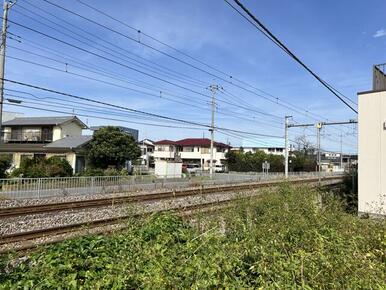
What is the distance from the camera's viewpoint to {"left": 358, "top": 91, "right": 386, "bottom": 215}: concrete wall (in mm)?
12508

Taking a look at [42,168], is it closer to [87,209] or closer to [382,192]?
[87,209]

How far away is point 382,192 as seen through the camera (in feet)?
40.9

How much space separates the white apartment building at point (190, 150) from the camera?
78375mm

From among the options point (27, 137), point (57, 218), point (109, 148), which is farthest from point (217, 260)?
point (27, 137)

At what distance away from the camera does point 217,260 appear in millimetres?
3594

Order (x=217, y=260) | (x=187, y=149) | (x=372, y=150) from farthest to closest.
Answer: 1. (x=187, y=149)
2. (x=372, y=150)
3. (x=217, y=260)

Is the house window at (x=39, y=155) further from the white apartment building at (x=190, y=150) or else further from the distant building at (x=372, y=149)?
the white apartment building at (x=190, y=150)

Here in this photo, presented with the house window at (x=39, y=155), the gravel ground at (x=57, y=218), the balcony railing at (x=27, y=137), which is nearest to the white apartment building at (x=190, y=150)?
the balcony railing at (x=27, y=137)

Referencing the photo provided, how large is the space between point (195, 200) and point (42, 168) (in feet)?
45.1

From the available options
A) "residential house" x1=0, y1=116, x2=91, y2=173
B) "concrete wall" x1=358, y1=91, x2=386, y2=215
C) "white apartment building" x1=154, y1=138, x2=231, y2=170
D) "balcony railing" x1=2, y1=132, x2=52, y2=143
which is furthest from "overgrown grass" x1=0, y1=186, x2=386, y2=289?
"white apartment building" x1=154, y1=138, x2=231, y2=170

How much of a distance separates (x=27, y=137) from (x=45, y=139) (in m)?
2.83

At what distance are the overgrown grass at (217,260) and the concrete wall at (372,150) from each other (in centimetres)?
734

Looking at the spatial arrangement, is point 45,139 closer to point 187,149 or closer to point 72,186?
point 72,186

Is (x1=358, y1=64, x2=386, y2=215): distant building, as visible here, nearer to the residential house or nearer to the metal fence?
the metal fence
